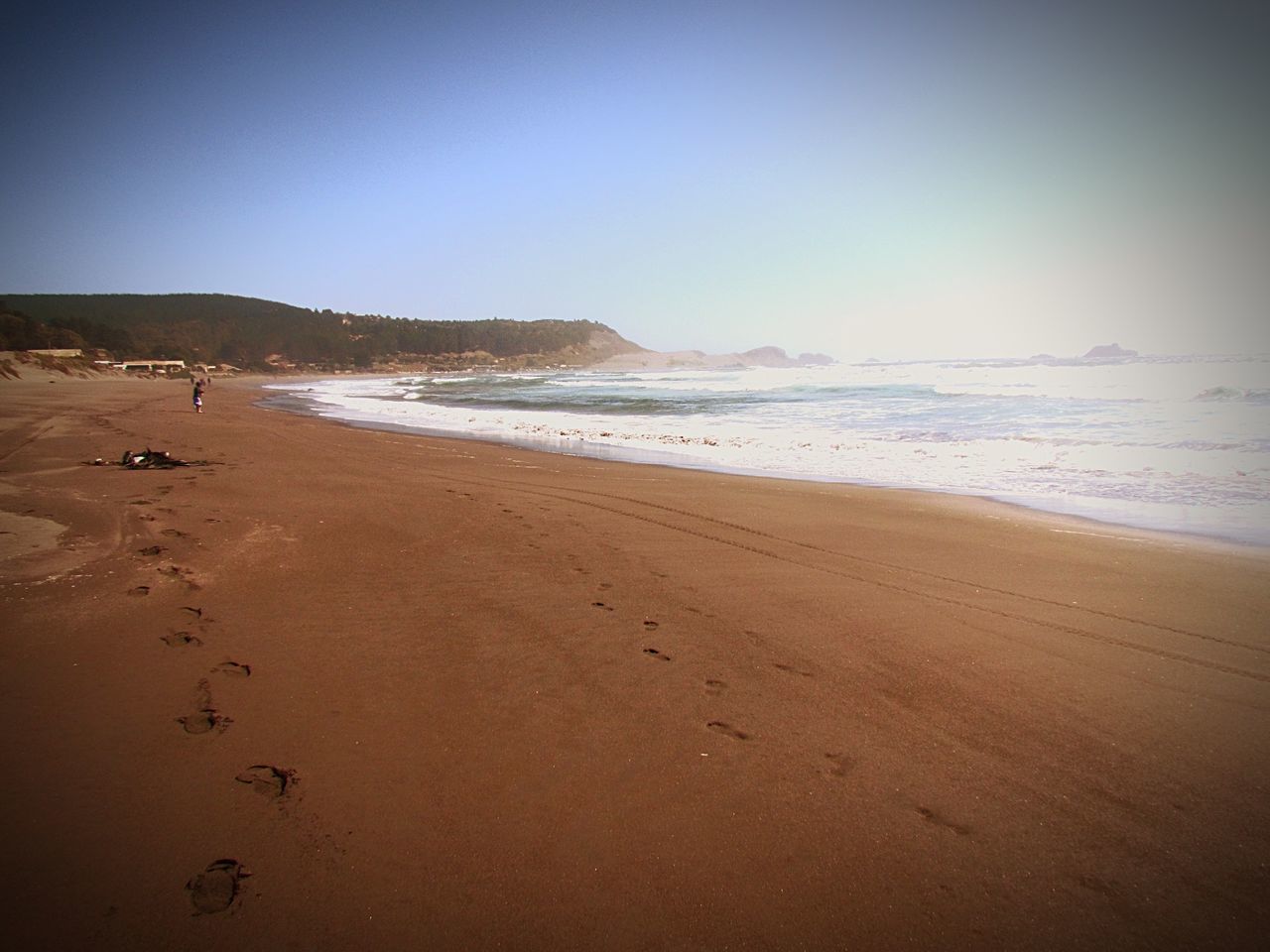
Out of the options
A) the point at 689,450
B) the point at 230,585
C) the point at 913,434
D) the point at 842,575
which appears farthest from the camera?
the point at 913,434

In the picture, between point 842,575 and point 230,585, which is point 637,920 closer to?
point 842,575

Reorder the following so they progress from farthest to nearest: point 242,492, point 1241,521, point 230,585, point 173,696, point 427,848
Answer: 1. point 242,492
2. point 1241,521
3. point 230,585
4. point 173,696
5. point 427,848

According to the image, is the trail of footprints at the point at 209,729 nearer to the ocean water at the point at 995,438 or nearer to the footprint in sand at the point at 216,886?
the footprint in sand at the point at 216,886

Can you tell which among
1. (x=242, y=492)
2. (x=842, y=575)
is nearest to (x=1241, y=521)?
(x=842, y=575)

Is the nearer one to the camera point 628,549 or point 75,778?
point 75,778

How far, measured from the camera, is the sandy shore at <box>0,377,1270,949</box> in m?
1.94

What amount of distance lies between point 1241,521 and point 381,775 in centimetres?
957

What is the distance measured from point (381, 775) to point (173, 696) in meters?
1.39

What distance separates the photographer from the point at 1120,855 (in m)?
2.22

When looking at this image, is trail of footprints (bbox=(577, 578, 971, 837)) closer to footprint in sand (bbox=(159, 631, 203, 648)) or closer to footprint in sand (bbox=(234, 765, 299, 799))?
footprint in sand (bbox=(234, 765, 299, 799))

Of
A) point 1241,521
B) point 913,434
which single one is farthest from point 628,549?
point 913,434

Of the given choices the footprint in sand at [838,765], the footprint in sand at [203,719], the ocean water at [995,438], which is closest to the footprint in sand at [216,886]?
the footprint in sand at [203,719]

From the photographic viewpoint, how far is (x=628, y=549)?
19.2 ft

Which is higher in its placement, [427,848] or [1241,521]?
[1241,521]
